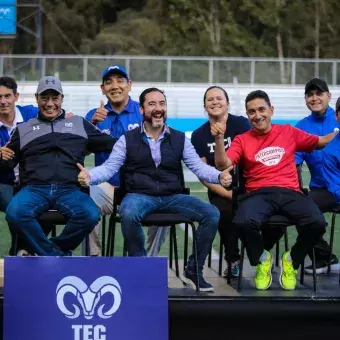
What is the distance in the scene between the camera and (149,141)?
21.6 ft

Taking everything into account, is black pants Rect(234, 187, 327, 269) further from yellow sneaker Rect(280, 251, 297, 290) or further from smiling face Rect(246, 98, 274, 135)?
smiling face Rect(246, 98, 274, 135)

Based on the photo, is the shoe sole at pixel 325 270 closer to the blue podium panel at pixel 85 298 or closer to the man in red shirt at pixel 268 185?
the man in red shirt at pixel 268 185

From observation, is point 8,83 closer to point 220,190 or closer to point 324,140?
point 220,190

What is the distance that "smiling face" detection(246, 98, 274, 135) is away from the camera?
6551 millimetres

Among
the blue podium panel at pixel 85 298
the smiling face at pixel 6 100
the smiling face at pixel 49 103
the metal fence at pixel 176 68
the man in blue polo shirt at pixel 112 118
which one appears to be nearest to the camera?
the blue podium panel at pixel 85 298

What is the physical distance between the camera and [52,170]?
6.49m

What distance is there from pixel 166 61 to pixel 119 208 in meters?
21.3

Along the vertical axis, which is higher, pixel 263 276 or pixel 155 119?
pixel 155 119

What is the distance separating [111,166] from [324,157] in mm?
1562

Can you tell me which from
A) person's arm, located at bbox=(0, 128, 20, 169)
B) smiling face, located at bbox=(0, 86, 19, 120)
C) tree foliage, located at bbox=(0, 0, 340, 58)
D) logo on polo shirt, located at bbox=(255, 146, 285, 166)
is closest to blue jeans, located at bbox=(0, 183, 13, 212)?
person's arm, located at bbox=(0, 128, 20, 169)

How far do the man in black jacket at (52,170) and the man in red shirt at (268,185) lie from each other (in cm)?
90

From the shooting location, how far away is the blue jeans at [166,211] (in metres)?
6.23

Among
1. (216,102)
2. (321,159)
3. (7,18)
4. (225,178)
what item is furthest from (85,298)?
(7,18)

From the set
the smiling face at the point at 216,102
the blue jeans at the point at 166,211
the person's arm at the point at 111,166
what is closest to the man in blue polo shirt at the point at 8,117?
the person's arm at the point at 111,166
